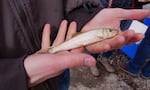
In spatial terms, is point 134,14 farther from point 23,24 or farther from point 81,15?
point 23,24

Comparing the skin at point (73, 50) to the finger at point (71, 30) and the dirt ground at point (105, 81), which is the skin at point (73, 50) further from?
the dirt ground at point (105, 81)

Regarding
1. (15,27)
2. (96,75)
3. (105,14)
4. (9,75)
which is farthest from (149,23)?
(9,75)

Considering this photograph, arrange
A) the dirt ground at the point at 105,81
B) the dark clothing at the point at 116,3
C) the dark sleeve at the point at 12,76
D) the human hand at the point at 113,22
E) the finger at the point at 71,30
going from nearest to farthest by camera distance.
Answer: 1. the dark sleeve at the point at 12,76
2. the human hand at the point at 113,22
3. the finger at the point at 71,30
4. the dark clothing at the point at 116,3
5. the dirt ground at the point at 105,81

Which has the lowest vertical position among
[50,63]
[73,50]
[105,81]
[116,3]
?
[105,81]

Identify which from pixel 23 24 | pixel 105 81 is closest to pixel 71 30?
pixel 23 24

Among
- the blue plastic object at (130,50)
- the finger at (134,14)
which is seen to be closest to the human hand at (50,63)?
the finger at (134,14)

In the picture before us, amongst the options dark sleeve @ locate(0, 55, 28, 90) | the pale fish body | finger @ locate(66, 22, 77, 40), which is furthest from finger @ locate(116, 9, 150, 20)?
dark sleeve @ locate(0, 55, 28, 90)
